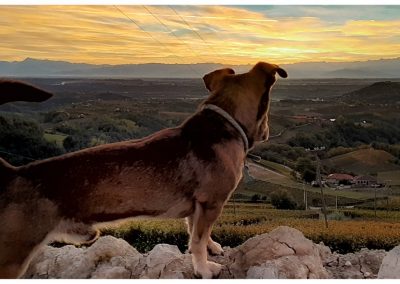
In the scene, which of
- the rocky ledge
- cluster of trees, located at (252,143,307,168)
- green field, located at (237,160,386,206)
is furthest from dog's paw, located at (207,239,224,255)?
cluster of trees, located at (252,143,307,168)

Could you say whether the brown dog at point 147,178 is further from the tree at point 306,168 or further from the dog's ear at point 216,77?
the tree at point 306,168

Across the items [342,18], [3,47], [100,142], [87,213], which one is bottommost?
[87,213]

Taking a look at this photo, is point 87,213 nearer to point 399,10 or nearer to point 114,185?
point 114,185

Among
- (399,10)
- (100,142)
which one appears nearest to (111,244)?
(100,142)

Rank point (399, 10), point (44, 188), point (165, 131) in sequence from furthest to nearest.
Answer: point (399, 10), point (165, 131), point (44, 188)

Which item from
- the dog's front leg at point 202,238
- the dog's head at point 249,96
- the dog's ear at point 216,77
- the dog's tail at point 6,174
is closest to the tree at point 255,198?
the dog's front leg at point 202,238

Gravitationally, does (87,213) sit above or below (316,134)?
below

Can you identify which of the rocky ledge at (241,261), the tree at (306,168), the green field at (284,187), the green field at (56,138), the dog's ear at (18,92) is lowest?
the rocky ledge at (241,261)
